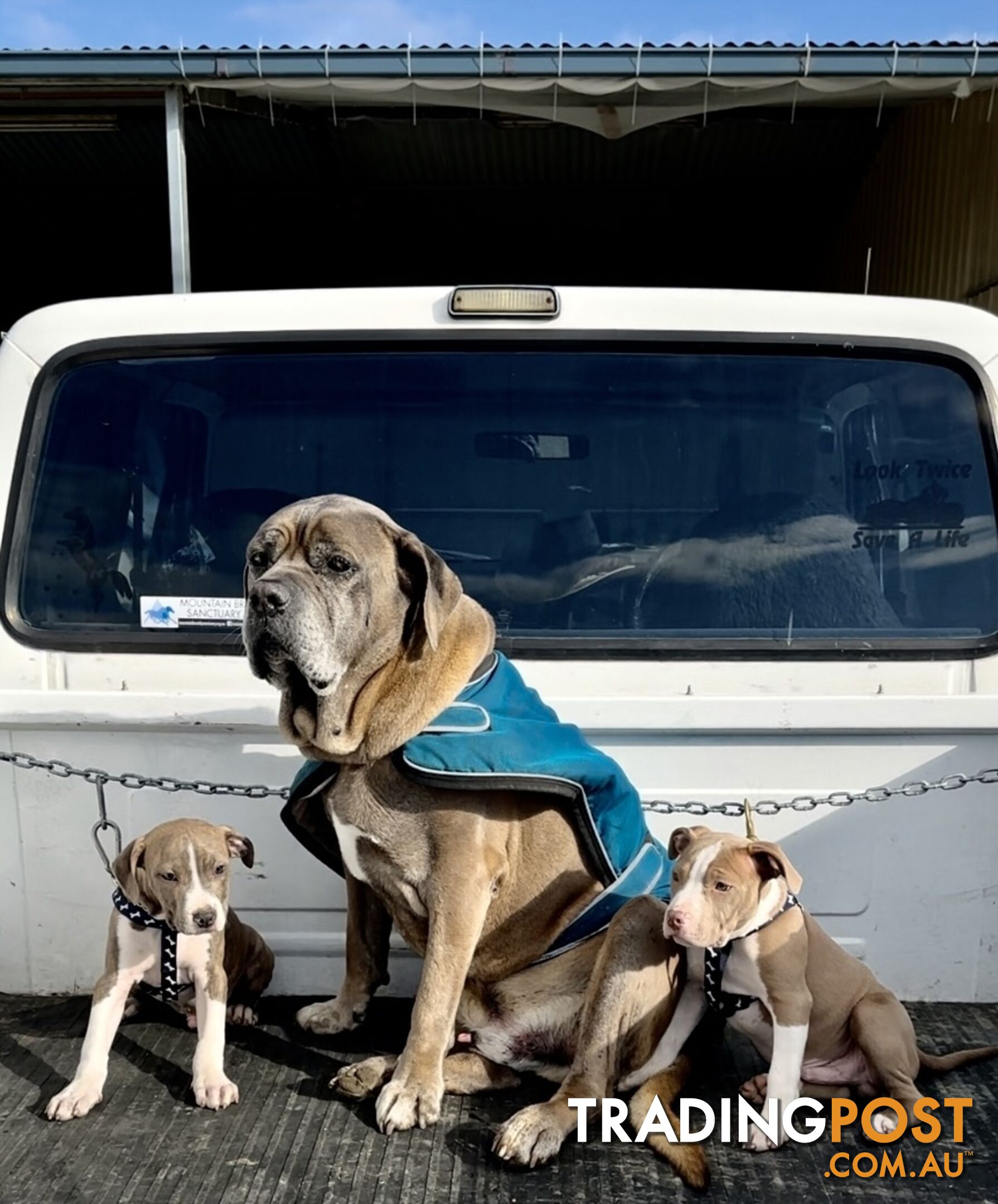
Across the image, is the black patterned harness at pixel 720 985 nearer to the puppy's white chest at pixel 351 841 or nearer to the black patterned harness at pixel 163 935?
the puppy's white chest at pixel 351 841

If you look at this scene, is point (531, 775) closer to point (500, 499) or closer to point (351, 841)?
point (351, 841)

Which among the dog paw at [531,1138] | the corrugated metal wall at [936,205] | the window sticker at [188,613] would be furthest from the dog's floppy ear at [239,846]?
the corrugated metal wall at [936,205]

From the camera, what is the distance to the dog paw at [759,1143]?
196 centimetres

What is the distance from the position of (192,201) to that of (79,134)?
126 centimetres

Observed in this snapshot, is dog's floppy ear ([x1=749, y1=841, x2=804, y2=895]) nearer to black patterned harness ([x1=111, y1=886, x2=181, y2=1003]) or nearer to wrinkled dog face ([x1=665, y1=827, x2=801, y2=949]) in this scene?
wrinkled dog face ([x1=665, y1=827, x2=801, y2=949])

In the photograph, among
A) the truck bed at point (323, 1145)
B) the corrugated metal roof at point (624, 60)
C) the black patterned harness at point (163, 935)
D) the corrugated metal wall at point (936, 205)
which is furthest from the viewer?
the corrugated metal wall at point (936, 205)

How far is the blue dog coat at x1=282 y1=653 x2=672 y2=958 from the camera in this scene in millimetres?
2162

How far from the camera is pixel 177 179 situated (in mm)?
4570

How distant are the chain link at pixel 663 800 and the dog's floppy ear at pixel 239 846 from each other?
0.44 ft

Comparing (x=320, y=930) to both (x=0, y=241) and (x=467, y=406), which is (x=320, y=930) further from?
(x=0, y=241)

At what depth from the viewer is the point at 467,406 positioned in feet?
8.71

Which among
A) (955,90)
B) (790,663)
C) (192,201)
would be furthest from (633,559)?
(192,201)

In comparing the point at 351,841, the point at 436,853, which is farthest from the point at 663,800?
the point at 351,841

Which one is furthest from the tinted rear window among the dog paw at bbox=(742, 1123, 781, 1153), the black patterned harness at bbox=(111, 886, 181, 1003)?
the dog paw at bbox=(742, 1123, 781, 1153)
